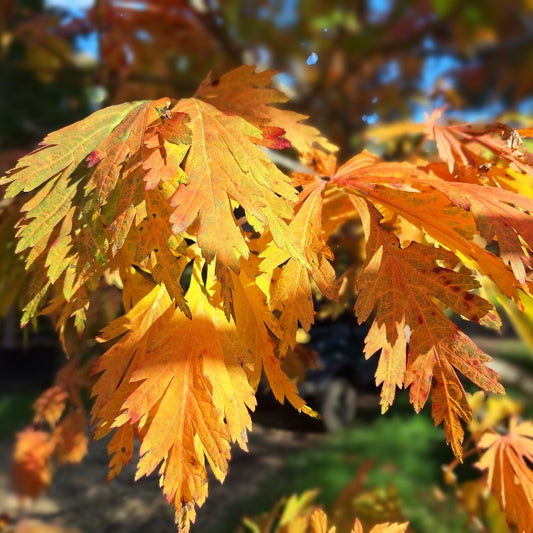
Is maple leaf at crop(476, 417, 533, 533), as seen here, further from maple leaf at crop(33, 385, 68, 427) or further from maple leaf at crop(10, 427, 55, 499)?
maple leaf at crop(10, 427, 55, 499)

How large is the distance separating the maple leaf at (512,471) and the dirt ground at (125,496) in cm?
211

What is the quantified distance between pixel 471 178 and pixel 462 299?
7.3 inches

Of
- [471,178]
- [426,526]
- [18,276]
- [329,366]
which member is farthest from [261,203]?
[329,366]

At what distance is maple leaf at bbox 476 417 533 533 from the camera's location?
585 millimetres

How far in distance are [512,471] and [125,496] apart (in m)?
2.67

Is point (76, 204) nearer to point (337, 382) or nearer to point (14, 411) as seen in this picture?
point (337, 382)

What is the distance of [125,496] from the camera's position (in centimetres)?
288

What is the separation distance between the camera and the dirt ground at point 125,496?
2674 millimetres

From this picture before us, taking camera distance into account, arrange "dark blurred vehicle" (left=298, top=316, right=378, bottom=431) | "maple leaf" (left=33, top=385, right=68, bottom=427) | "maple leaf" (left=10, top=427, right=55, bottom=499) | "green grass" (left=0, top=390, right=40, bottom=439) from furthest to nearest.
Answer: "green grass" (left=0, top=390, right=40, bottom=439) < "dark blurred vehicle" (left=298, top=316, right=378, bottom=431) < "maple leaf" (left=10, top=427, right=55, bottom=499) < "maple leaf" (left=33, top=385, right=68, bottom=427)

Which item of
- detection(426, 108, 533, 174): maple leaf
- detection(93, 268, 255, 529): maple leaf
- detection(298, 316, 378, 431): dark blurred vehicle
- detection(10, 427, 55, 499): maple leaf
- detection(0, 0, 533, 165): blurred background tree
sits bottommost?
detection(298, 316, 378, 431): dark blurred vehicle

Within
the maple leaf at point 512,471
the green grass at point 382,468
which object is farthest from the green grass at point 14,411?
the maple leaf at point 512,471

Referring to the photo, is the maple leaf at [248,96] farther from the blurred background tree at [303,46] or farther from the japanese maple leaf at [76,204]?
the blurred background tree at [303,46]

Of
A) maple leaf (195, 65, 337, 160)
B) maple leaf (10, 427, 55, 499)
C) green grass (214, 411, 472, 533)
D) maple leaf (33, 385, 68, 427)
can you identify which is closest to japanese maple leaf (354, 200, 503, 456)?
maple leaf (195, 65, 337, 160)

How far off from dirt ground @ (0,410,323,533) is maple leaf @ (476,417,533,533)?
211 cm
